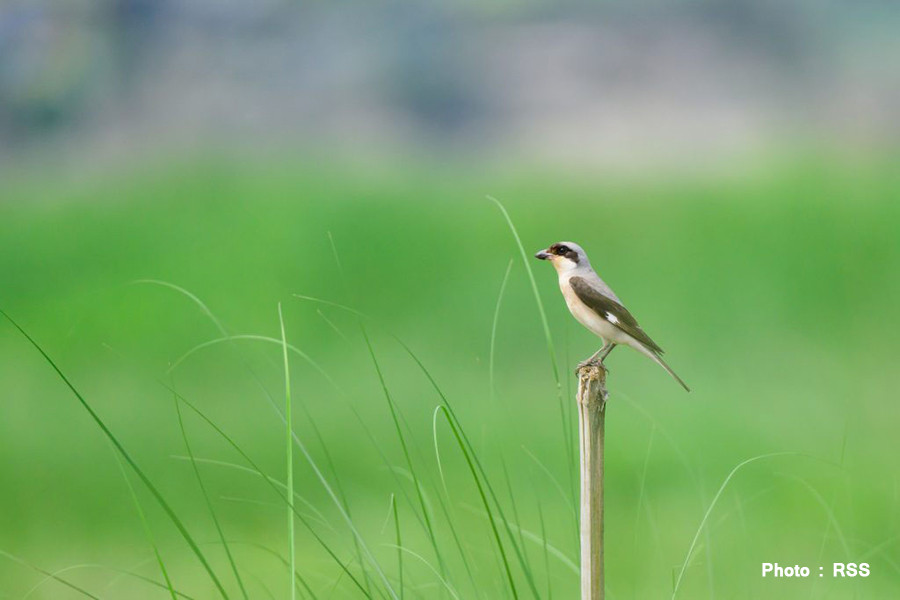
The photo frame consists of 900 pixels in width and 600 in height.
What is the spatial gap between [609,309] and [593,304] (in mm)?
33

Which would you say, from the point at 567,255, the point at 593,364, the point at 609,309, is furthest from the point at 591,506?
the point at 567,255

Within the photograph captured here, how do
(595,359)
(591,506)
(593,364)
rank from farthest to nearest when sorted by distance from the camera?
(595,359) → (593,364) → (591,506)

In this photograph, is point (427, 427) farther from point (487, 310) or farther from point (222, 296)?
point (222, 296)

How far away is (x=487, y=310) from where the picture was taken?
4625 millimetres

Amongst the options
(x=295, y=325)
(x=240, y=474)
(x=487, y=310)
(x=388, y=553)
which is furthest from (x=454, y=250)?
(x=388, y=553)

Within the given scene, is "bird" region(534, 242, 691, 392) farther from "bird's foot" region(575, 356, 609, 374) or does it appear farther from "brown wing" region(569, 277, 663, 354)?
"bird's foot" region(575, 356, 609, 374)

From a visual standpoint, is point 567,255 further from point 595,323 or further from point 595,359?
point 595,359

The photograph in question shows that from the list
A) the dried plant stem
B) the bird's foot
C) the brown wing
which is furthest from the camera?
the brown wing

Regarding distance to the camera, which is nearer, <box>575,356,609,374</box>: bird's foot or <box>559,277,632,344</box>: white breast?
<box>575,356,609,374</box>: bird's foot

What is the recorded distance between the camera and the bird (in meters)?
1.87

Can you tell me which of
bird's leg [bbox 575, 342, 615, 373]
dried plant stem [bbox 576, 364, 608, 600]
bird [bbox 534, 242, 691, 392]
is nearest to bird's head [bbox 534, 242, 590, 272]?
bird [bbox 534, 242, 691, 392]

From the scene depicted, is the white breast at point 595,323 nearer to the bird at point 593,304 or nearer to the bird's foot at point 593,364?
the bird at point 593,304

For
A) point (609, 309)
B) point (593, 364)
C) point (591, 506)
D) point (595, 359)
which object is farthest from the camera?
point (609, 309)

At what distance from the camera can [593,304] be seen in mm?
1885
